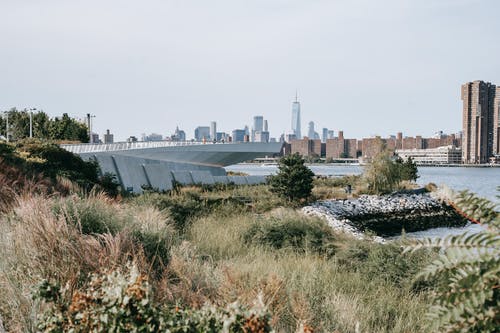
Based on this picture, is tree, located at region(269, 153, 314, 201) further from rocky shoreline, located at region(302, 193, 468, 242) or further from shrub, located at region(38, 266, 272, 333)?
shrub, located at region(38, 266, 272, 333)

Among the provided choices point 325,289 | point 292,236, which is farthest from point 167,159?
point 325,289

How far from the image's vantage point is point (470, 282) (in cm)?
233

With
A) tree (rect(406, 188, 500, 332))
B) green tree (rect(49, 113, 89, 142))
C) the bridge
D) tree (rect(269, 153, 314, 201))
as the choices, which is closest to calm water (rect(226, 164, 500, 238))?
tree (rect(406, 188, 500, 332))

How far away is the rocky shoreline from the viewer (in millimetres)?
21734

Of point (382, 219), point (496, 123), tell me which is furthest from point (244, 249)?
point (496, 123)

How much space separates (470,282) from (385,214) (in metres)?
23.7

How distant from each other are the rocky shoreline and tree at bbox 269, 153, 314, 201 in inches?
35.8

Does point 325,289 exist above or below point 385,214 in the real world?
above

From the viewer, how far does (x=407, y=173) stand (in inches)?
1524

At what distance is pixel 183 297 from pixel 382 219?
2089 cm

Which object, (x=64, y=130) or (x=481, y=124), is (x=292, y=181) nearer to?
(x=64, y=130)

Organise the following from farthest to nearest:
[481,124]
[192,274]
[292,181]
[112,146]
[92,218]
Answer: [481,124]
[112,146]
[292,181]
[92,218]
[192,274]

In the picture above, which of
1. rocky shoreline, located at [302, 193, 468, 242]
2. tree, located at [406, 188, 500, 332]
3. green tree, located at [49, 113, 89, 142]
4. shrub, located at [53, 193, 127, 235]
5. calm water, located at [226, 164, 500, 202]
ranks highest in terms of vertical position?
green tree, located at [49, 113, 89, 142]

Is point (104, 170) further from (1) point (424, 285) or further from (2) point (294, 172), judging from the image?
(1) point (424, 285)
